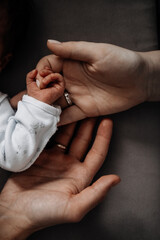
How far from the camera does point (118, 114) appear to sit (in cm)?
104

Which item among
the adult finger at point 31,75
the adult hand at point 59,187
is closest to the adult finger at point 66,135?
the adult hand at point 59,187

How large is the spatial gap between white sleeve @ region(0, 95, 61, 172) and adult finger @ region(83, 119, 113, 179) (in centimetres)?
20

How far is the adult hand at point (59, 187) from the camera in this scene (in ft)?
2.57

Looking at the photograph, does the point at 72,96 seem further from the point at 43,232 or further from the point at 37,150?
the point at 43,232

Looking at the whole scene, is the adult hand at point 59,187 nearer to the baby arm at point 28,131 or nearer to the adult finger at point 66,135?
the adult finger at point 66,135

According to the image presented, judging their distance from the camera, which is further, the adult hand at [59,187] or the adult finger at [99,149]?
the adult finger at [99,149]

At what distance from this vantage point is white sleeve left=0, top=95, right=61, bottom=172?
Result: 0.84 meters

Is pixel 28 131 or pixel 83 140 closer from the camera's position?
pixel 28 131

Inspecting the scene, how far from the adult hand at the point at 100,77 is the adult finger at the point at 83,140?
0.15ft

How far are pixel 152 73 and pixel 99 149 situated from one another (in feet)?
1.24

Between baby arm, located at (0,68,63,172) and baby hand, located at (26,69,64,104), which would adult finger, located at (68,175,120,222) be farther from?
baby hand, located at (26,69,64,104)

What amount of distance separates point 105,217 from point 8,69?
78cm

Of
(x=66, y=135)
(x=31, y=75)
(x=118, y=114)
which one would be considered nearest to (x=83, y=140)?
(x=66, y=135)

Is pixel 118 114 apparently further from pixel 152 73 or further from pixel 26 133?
pixel 26 133
